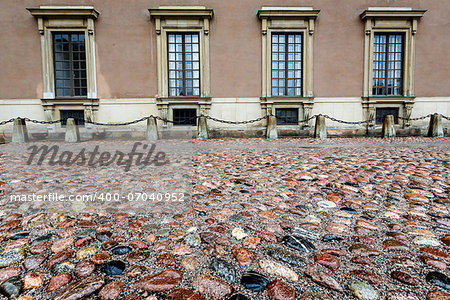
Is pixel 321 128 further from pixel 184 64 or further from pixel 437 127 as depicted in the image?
pixel 184 64

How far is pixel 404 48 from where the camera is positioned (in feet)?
41.9

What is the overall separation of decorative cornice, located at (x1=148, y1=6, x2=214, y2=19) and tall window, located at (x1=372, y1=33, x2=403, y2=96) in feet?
26.5

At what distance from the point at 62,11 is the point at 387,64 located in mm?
14979

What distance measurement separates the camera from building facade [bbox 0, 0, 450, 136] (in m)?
12.1

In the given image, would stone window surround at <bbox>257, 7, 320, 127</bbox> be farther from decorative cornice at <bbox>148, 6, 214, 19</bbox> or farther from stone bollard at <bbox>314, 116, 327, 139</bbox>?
decorative cornice at <bbox>148, 6, 214, 19</bbox>

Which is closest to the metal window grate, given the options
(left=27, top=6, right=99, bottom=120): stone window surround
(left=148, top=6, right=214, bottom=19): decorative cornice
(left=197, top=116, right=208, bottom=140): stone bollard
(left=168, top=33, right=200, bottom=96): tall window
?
(left=197, top=116, right=208, bottom=140): stone bollard

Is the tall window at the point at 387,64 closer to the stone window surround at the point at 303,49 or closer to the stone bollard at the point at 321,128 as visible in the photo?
the stone window surround at the point at 303,49

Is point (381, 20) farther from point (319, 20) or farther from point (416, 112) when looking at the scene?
point (416, 112)

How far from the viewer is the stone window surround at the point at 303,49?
478 inches

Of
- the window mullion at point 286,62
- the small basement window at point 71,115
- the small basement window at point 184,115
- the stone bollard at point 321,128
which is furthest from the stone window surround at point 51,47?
the stone bollard at point 321,128

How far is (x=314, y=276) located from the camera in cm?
138

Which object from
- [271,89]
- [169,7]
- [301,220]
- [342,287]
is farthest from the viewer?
[271,89]

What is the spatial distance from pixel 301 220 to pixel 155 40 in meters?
12.1

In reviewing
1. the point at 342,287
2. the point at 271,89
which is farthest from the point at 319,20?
the point at 342,287
